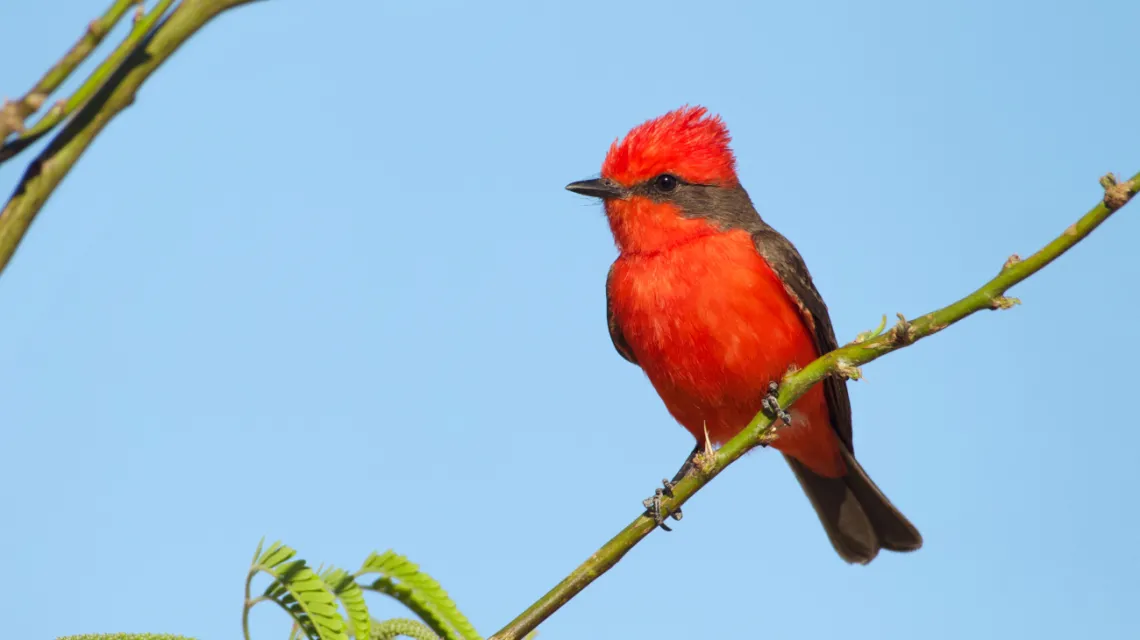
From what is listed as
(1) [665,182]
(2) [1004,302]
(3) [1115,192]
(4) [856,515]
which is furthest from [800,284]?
(3) [1115,192]

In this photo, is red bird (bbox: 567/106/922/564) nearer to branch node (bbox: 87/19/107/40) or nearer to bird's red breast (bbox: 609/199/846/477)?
bird's red breast (bbox: 609/199/846/477)

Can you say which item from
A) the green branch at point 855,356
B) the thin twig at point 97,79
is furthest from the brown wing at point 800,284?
the thin twig at point 97,79

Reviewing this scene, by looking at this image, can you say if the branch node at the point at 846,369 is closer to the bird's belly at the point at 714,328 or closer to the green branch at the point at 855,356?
the green branch at the point at 855,356

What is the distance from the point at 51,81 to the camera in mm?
1152

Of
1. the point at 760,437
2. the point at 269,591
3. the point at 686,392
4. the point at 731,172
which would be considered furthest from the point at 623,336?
the point at 269,591

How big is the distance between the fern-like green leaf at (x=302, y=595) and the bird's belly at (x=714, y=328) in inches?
140

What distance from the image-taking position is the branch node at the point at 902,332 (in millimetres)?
2143

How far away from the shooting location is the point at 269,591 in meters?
2.32

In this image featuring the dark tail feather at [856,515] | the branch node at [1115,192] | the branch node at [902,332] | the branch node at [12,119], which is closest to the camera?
the branch node at [12,119]

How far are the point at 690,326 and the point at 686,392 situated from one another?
39 centimetres

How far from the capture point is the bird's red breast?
562 cm

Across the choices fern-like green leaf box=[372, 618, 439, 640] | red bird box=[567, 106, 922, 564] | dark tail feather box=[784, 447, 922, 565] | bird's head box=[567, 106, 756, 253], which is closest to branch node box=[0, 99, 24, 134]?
fern-like green leaf box=[372, 618, 439, 640]

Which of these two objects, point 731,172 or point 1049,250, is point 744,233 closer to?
point 731,172

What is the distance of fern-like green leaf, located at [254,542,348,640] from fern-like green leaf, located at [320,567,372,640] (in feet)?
0.24
